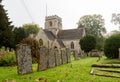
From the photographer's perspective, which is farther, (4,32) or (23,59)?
(4,32)

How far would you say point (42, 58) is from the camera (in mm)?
15148

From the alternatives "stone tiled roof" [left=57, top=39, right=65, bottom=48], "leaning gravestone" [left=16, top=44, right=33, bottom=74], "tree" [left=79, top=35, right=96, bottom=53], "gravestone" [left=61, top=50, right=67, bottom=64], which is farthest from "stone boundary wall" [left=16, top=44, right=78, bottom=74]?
"stone tiled roof" [left=57, top=39, right=65, bottom=48]

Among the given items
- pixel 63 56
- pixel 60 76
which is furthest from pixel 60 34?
pixel 60 76

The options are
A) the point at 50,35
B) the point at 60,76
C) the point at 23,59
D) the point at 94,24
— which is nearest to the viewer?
the point at 60,76

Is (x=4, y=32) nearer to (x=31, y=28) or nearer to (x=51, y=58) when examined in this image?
(x=51, y=58)

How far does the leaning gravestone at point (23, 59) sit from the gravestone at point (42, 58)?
4.49 feet

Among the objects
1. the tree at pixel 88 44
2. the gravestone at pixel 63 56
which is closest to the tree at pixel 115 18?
the tree at pixel 88 44

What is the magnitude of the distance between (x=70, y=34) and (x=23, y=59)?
2646 inches

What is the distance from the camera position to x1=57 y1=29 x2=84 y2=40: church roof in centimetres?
7734

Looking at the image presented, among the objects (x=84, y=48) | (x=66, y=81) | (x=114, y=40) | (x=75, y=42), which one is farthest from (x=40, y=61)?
(x=75, y=42)

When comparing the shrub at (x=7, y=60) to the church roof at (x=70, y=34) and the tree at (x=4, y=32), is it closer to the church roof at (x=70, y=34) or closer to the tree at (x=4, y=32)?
the tree at (x=4, y=32)

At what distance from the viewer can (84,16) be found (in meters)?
87.1

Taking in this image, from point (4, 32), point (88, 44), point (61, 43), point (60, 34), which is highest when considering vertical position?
point (60, 34)

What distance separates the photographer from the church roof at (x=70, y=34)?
254ft
